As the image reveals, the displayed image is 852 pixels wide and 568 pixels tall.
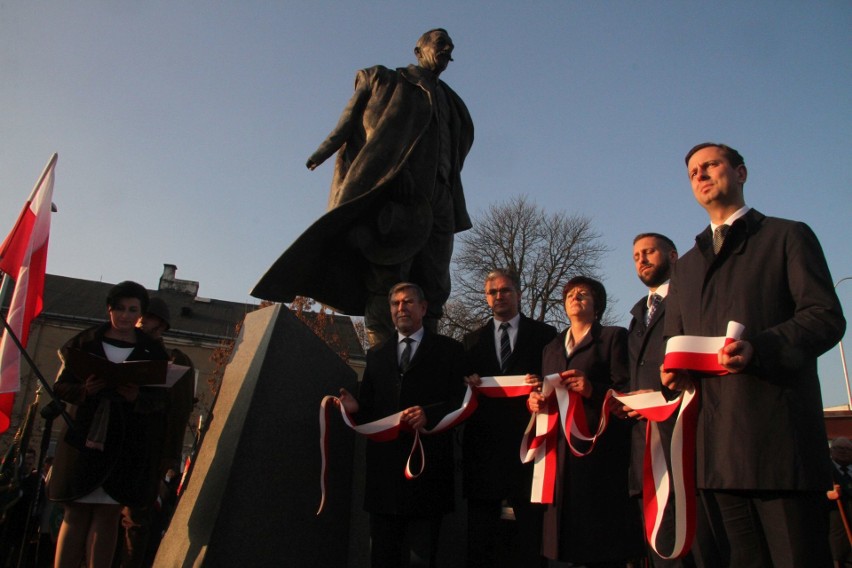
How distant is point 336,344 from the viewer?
24.6 m

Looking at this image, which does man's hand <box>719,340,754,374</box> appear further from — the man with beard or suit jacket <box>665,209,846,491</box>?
the man with beard

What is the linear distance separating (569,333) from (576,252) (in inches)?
806

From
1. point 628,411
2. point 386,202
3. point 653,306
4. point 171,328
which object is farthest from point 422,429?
point 171,328

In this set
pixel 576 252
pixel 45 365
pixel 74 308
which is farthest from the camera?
pixel 74 308

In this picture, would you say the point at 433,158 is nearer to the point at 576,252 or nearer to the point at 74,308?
the point at 576,252

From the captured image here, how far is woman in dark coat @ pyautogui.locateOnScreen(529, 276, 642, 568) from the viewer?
3137mm

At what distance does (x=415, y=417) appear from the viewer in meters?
3.34

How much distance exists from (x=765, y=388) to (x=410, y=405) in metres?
1.93

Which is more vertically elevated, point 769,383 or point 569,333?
point 569,333

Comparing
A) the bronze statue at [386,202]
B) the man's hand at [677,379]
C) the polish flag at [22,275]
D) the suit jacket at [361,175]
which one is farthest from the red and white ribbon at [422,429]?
the polish flag at [22,275]

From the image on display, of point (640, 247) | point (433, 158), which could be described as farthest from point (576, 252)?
point (640, 247)

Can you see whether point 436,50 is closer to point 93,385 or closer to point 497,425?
point 497,425

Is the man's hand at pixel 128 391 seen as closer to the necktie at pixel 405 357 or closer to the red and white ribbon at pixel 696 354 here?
the necktie at pixel 405 357

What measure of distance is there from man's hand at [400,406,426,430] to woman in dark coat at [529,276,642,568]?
0.55 meters
